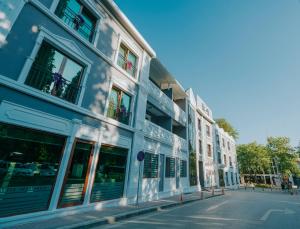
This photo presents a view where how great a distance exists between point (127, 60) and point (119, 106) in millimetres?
3445

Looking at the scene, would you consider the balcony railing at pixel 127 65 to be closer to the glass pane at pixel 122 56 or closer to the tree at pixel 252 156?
the glass pane at pixel 122 56

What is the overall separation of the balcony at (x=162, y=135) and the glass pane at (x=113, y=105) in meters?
2.89

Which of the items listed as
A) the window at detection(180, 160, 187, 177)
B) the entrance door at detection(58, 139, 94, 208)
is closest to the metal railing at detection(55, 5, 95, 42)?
the entrance door at detection(58, 139, 94, 208)

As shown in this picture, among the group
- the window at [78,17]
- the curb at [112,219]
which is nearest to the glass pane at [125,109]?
the window at [78,17]

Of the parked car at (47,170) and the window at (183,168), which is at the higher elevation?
the window at (183,168)

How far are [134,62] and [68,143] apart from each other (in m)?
7.71

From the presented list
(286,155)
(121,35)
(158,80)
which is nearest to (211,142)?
(158,80)

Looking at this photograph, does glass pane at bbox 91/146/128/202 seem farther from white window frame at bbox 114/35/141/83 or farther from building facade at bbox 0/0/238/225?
white window frame at bbox 114/35/141/83

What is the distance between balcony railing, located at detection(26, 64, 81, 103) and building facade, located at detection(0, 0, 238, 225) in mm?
→ 39

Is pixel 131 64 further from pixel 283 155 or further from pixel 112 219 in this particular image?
pixel 283 155

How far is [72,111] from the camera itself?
7523 mm

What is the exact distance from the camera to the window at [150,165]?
1213cm

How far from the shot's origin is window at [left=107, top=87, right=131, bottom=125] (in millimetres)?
9977

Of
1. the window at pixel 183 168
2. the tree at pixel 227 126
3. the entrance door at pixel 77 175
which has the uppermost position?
the tree at pixel 227 126
